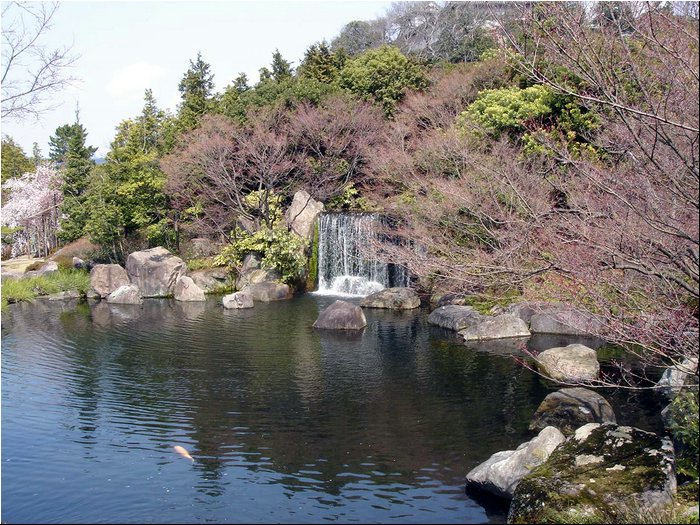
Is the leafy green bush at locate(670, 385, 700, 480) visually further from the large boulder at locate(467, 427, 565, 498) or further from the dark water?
the dark water

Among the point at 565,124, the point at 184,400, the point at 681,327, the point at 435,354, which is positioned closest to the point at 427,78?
the point at 565,124

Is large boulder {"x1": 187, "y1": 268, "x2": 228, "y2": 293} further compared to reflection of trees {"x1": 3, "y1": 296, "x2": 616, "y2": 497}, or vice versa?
large boulder {"x1": 187, "y1": 268, "x2": 228, "y2": 293}

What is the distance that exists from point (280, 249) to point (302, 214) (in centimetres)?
288

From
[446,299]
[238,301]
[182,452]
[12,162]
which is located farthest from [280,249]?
[12,162]

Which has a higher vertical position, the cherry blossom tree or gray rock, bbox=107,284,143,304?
the cherry blossom tree

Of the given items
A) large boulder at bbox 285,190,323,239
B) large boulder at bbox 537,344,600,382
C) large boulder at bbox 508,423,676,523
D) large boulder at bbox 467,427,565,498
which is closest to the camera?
large boulder at bbox 508,423,676,523

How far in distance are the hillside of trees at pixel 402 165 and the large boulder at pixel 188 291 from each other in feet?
9.43

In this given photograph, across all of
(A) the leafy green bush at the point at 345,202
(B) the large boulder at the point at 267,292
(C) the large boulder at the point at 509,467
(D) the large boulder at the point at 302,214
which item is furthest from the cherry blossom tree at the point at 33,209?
(C) the large boulder at the point at 509,467

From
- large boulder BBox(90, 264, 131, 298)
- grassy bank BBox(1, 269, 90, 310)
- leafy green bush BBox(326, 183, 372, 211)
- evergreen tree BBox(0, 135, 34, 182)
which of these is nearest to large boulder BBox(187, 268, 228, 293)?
large boulder BBox(90, 264, 131, 298)

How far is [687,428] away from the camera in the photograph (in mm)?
7480

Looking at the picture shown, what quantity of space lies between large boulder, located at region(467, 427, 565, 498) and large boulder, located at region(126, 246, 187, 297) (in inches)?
799

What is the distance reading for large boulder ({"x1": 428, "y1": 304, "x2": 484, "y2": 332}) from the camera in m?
18.8

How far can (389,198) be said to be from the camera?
26.4m

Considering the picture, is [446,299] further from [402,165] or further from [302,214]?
[302,214]
